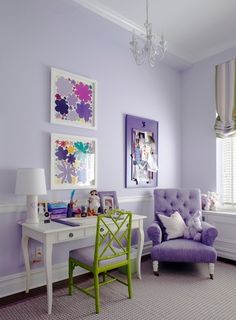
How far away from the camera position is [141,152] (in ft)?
12.9

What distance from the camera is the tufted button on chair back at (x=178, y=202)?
12.3 ft

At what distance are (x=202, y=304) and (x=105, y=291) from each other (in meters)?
0.95

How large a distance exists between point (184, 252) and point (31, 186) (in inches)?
72.4

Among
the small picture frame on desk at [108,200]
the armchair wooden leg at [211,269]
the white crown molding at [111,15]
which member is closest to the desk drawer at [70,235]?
the small picture frame on desk at [108,200]

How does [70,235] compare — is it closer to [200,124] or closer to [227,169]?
[227,169]

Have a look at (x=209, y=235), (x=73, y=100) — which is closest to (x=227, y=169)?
(x=209, y=235)

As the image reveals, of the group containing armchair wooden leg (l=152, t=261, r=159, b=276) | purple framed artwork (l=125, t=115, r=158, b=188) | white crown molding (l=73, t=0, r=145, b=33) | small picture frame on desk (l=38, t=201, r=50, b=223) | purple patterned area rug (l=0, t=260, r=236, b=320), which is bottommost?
purple patterned area rug (l=0, t=260, r=236, b=320)

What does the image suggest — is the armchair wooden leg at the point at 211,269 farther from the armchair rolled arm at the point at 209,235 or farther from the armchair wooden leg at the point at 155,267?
the armchair wooden leg at the point at 155,267

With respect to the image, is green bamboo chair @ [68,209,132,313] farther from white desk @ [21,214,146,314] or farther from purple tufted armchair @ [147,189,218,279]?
purple tufted armchair @ [147,189,218,279]

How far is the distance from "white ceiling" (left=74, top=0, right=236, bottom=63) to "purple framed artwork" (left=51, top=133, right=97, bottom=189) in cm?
148

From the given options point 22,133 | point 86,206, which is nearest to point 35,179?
point 22,133

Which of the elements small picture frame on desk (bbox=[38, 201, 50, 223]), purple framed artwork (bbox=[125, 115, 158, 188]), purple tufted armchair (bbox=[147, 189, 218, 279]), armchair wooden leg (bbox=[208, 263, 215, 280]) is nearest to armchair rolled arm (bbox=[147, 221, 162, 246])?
purple tufted armchair (bbox=[147, 189, 218, 279])

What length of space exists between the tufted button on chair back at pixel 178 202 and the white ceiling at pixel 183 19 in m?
2.08

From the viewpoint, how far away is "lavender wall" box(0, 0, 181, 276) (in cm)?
267
